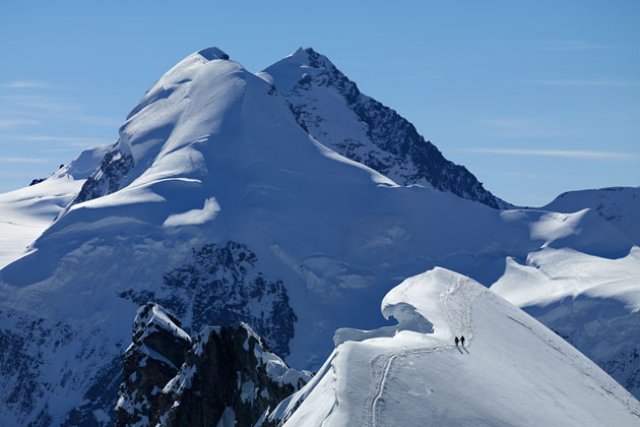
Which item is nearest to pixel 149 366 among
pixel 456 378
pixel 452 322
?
pixel 452 322

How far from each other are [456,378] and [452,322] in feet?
77.4

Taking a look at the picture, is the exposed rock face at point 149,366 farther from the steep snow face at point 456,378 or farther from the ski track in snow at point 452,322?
the ski track in snow at point 452,322

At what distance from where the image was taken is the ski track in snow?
72.4m

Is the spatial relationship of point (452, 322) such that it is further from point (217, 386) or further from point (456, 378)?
point (456, 378)

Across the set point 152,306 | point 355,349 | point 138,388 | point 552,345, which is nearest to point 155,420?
point 138,388

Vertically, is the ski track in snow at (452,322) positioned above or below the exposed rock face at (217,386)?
above

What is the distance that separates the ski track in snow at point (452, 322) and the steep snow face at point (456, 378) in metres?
0.09

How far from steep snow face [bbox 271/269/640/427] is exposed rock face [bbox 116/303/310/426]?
26.2 ft

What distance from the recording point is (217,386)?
105625mm

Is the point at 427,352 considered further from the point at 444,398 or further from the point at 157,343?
the point at 157,343

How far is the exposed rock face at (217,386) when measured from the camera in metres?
98.3

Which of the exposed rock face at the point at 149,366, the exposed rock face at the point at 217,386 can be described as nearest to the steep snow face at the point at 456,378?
the exposed rock face at the point at 217,386

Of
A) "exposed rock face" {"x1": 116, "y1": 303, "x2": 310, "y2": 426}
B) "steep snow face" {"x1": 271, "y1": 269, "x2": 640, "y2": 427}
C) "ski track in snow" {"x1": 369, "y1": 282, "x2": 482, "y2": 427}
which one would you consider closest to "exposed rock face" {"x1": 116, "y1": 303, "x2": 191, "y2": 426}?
"exposed rock face" {"x1": 116, "y1": 303, "x2": 310, "y2": 426}

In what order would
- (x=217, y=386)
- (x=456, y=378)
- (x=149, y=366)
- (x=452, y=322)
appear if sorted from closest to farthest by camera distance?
(x=456, y=378) → (x=452, y=322) → (x=217, y=386) → (x=149, y=366)
